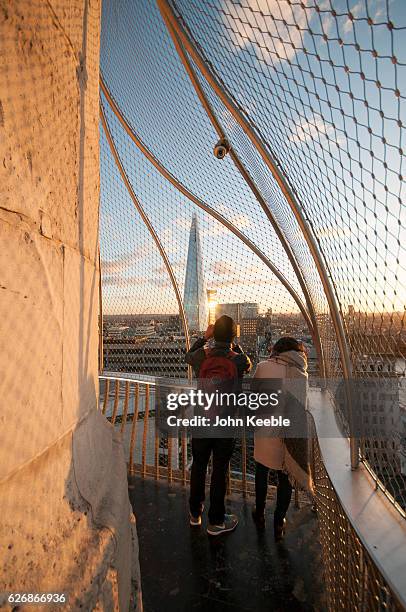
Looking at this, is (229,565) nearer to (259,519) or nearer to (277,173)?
(259,519)

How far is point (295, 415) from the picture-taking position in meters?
2.70

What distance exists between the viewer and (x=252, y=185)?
390 centimetres

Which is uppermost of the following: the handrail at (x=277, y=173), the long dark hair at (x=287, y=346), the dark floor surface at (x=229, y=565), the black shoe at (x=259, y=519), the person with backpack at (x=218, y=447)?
the handrail at (x=277, y=173)

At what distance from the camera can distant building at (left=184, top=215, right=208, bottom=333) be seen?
503cm

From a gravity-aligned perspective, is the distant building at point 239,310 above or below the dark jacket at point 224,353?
above

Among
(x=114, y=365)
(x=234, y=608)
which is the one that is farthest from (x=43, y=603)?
(x=114, y=365)

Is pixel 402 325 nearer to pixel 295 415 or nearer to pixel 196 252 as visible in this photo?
pixel 295 415

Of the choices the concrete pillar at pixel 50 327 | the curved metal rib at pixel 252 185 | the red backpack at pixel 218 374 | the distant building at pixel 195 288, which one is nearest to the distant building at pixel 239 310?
the distant building at pixel 195 288

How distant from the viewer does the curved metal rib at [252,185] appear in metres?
3.31

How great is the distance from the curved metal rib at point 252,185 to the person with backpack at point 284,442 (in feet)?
3.44

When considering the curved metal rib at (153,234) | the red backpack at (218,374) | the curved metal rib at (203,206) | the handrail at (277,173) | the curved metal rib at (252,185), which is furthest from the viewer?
the curved metal rib at (153,234)

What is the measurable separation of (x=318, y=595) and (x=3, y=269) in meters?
2.77

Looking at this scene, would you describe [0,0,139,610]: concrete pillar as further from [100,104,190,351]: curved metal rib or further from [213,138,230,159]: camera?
[100,104,190,351]: curved metal rib

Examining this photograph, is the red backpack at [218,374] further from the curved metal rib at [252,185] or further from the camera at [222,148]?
the camera at [222,148]
